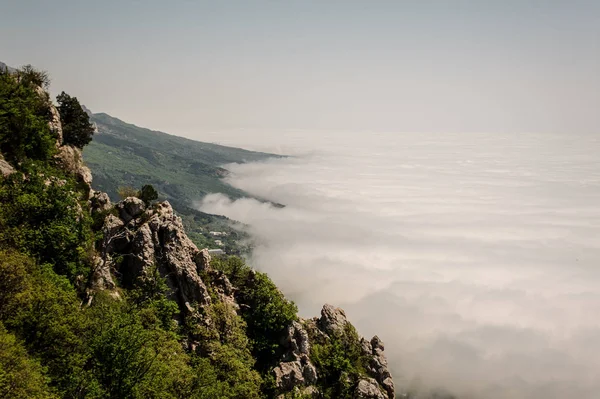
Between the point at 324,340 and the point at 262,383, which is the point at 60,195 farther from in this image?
the point at 324,340

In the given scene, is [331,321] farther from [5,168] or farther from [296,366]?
[5,168]

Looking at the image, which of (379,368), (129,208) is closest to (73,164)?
(129,208)

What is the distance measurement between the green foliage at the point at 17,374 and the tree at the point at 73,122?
2682 inches

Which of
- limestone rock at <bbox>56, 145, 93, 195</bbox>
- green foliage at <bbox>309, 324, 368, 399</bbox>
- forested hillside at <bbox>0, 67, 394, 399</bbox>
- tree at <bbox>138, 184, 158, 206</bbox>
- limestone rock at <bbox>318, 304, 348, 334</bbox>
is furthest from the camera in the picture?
limestone rock at <bbox>318, 304, 348, 334</bbox>

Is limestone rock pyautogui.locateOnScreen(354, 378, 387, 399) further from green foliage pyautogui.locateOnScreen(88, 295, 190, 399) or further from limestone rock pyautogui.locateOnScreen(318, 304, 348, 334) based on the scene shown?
green foliage pyautogui.locateOnScreen(88, 295, 190, 399)

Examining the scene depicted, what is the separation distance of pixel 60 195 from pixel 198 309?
33.6 metres

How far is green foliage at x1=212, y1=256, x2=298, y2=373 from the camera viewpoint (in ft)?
271

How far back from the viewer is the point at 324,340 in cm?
9281

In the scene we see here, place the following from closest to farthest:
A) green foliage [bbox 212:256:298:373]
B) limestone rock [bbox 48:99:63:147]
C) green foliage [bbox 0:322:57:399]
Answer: green foliage [bbox 0:322:57:399]
limestone rock [bbox 48:99:63:147]
green foliage [bbox 212:256:298:373]

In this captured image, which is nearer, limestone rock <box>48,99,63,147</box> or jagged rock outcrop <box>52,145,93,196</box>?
jagged rock outcrop <box>52,145,93,196</box>

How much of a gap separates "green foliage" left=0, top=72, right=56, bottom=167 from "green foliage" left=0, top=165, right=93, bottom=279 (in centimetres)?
703

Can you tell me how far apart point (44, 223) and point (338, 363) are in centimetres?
6601

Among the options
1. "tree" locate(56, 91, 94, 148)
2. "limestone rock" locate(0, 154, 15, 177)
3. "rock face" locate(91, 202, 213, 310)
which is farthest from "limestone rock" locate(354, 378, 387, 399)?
"tree" locate(56, 91, 94, 148)

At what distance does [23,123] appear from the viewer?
6806cm
